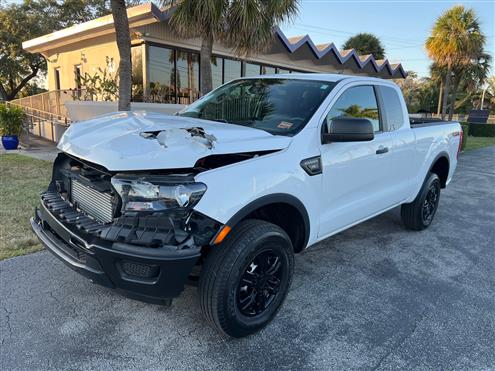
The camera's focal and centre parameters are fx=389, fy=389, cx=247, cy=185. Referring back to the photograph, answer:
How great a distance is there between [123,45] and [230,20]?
8.04 ft

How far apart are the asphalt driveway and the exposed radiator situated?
861mm

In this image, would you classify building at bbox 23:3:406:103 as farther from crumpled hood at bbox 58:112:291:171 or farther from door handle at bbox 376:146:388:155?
crumpled hood at bbox 58:112:291:171

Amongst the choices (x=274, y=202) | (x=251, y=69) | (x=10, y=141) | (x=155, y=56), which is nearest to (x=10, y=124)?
(x=10, y=141)

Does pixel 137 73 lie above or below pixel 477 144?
above

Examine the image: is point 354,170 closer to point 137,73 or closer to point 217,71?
point 137,73

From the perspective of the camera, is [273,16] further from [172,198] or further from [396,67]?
[396,67]

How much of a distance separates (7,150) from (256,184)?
10.8 meters

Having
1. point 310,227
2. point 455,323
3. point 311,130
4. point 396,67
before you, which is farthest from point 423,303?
point 396,67

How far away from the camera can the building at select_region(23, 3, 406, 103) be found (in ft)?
40.6

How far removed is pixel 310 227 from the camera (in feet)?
10.5

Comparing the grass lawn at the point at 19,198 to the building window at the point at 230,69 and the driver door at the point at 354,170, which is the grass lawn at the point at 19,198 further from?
the building window at the point at 230,69

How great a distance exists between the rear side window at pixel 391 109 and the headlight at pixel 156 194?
2779 millimetres

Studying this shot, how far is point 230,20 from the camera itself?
342 inches

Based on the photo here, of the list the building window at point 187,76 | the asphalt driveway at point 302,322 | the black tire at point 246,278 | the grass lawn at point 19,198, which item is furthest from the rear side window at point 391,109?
the building window at point 187,76
